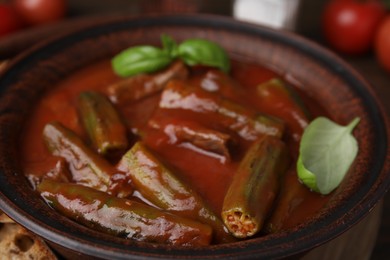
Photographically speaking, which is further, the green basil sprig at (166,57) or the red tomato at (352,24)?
the red tomato at (352,24)

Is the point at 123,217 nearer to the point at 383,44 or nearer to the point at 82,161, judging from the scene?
the point at 82,161

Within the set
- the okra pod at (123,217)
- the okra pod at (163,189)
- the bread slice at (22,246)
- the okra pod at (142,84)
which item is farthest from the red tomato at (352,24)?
the bread slice at (22,246)

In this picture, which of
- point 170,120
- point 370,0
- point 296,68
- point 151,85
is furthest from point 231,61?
point 370,0

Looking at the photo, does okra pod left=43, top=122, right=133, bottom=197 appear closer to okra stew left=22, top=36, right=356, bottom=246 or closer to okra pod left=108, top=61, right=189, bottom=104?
okra stew left=22, top=36, right=356, bottom=246

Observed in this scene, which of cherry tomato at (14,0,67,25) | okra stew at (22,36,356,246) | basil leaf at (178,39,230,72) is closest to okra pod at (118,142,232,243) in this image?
okra stew at (22,36,356,246)

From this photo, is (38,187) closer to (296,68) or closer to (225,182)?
(225,182)

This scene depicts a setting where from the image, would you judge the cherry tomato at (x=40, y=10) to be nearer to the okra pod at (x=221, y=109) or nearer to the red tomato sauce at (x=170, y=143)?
the red tomato sauce at (x=170, y=143)

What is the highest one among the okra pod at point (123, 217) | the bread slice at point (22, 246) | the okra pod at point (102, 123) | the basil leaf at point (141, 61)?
the basil leaf at point (141, 61)
